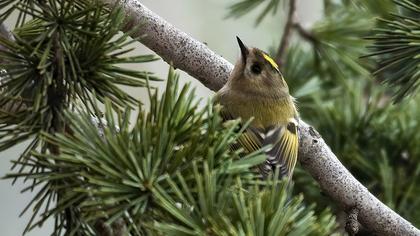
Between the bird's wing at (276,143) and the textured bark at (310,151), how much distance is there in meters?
0.14

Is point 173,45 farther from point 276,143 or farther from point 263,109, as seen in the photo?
point 263,109

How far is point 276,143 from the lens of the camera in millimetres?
1487

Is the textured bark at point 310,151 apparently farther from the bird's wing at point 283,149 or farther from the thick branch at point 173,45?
the bird's wing at point 283,149

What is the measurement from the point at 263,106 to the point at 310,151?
510 mm

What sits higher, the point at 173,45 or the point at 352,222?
the point at 173,45

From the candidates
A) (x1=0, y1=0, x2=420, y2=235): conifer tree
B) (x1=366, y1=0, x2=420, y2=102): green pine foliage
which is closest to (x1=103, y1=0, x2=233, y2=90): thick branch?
(x1=0, y1=0, x2=420, y2=235): conifer tree

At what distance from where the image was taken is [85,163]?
0.73m

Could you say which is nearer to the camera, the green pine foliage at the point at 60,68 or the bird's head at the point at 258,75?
the green pine foliage at the point at 60,68

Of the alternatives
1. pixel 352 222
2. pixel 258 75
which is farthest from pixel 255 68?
pixel 352 222

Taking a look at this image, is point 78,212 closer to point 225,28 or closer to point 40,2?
point 40,2

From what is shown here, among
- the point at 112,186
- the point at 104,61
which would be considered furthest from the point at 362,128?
the point at 112,186

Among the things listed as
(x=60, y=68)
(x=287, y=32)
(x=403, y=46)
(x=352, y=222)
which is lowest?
(x=352, y=222)

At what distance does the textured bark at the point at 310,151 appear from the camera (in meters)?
1.07

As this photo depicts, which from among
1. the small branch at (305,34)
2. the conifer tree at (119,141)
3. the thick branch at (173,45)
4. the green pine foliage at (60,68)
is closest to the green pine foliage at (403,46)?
the conifer tree at (119,141)
